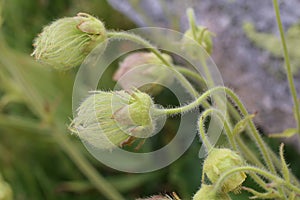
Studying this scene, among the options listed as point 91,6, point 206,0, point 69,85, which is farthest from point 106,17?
point 206,0

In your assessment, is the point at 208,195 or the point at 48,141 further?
the point at 48,141

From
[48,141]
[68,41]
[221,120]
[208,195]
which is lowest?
[208,195]

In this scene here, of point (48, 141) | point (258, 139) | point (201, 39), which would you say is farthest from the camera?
point (48, 141)

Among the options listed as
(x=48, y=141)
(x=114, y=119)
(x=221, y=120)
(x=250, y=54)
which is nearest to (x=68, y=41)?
(x=114, y=119)

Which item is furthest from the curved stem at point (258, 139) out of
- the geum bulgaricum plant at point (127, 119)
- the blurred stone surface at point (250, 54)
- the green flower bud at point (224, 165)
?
the blurred stone surface at point (250, 54)

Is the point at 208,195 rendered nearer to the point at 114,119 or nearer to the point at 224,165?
the point at 224,165

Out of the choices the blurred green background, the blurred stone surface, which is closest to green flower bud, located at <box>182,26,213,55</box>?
the blurred stone surface

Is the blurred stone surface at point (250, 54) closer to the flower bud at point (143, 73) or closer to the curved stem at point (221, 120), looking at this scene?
the flower bud at point (143, 73)
